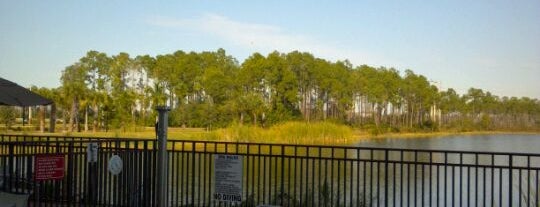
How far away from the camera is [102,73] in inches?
3420

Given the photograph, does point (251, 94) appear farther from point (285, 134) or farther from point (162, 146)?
point (162, 146)

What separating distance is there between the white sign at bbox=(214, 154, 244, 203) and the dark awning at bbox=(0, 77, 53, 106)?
3.27 m

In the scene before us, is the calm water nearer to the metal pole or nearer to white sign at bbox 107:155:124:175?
white sign at bbox 107:155:124:175

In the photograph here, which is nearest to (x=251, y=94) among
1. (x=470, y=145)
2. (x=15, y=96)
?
(x=470, y=145)

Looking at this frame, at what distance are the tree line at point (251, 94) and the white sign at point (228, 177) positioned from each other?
52.8m

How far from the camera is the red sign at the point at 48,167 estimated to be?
7141 millimetres

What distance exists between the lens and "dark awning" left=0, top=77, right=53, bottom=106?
8.24m

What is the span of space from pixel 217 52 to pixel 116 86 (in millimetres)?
22765

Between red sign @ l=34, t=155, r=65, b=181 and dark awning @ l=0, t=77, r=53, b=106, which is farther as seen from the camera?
dark awning @ l=0, t=77, r=53, b=106

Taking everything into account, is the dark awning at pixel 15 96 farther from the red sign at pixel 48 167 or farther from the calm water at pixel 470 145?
the calm water at pixel 470 145

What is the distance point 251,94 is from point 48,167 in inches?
2432

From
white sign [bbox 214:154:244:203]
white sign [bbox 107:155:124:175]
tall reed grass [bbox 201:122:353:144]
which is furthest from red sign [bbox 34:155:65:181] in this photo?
tall reed grass [bbox 201:122:353:144]

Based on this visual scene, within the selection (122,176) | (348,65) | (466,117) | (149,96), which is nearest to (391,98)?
(348,65)

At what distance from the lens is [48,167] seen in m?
7.26
